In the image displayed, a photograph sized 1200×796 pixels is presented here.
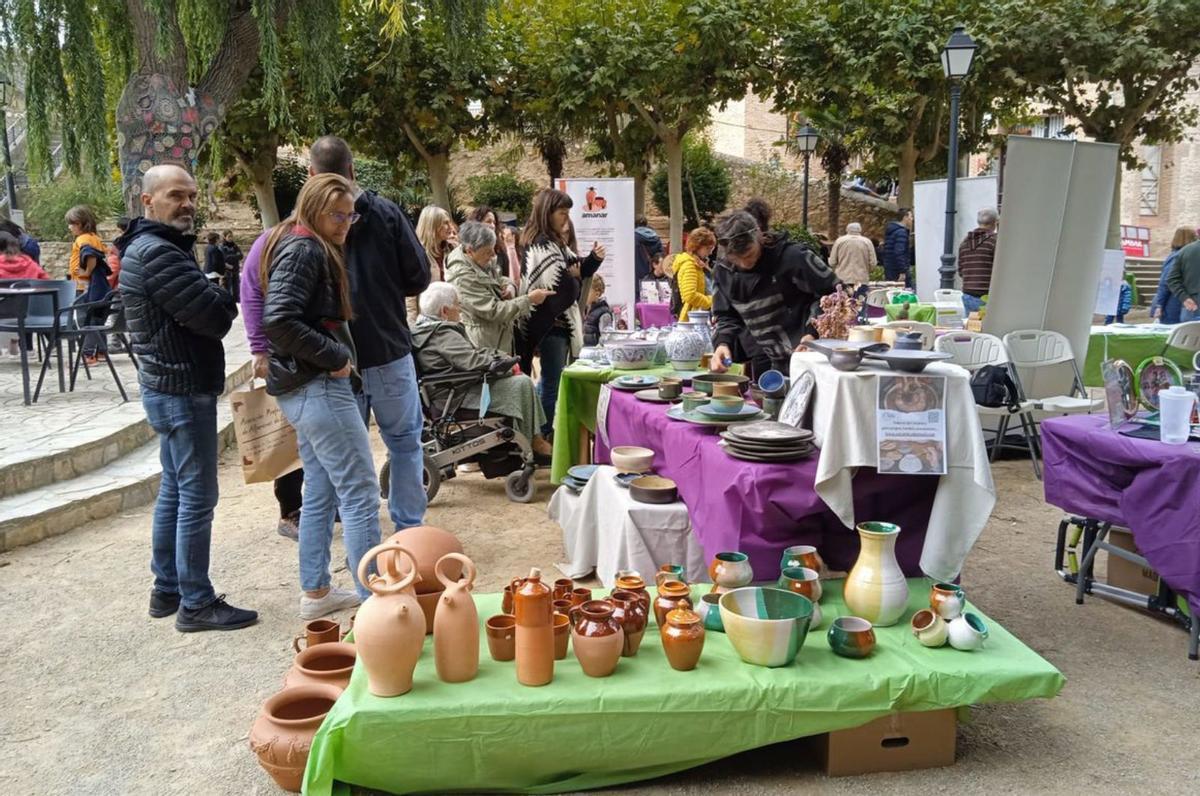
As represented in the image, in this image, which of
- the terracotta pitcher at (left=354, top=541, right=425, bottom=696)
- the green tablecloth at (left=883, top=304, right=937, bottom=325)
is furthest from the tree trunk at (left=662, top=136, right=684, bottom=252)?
the terracotta pitcher at (left=354, top=541, right=425, bottom=696)

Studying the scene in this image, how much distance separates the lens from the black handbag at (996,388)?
575 centimetres

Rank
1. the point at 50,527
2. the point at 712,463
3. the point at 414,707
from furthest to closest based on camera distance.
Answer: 1. the point at 50,527
2. the point at 712,463
3. the point at 414,707

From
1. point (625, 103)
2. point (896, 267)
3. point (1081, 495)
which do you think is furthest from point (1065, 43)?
point (1081, 495)

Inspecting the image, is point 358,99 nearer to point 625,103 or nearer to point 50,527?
point 625,103

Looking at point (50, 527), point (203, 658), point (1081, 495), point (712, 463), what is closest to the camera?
point (712, 463)

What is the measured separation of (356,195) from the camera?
351cm

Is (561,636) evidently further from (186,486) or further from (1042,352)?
(1042,352)

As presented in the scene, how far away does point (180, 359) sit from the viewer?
11.0 ft

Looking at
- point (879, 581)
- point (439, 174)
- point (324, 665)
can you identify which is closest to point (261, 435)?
point (324, 665)

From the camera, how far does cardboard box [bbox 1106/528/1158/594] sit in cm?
379

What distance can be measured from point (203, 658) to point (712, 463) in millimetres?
1931

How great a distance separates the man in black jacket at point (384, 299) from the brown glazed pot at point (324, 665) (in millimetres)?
1091

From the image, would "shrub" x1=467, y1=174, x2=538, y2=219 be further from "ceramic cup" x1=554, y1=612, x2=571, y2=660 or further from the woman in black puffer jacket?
"ceramic cup" x1=554, y1=612, x2=571, y2=660

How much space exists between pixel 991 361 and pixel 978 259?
2.96 metres
